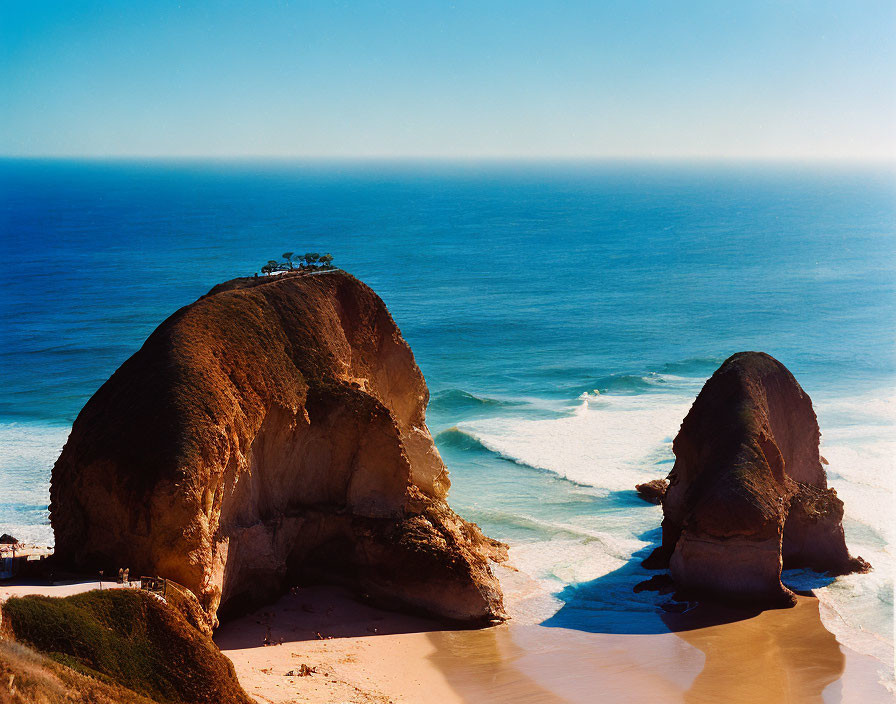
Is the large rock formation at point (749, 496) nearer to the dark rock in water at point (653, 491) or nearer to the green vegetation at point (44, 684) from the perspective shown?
the dark rock in water at point (653, 491)

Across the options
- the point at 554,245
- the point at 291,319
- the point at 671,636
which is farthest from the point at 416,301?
the point at 671,636

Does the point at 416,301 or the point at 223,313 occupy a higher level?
the point at 223,313

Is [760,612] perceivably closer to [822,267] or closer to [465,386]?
[465,386]

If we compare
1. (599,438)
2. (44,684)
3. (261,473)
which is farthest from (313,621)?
(599,438)

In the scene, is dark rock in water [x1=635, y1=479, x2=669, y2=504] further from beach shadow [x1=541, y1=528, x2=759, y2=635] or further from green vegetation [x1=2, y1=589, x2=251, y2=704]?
green vegetation [x1=2, y1=589, x2=251, y2=704]

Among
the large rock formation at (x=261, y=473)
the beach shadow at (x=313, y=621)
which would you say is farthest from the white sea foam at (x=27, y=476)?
the beach shadow at (x=313, y=621)

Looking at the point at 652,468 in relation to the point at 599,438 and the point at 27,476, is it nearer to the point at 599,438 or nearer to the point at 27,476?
the point at 599,438
